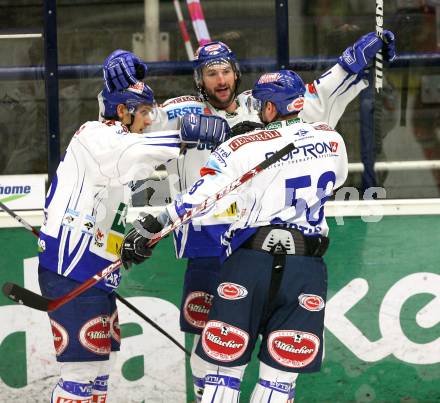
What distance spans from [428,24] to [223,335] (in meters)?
2.04

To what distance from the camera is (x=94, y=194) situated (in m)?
4.86

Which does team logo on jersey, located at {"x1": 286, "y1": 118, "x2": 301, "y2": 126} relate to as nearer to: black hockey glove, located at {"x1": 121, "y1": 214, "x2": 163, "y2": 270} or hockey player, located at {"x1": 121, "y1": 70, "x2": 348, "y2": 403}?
hockey player, located at {"x1": 121, "y1": 70, "x2": 348, "y2": 403}

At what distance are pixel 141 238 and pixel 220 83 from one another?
→ 0.92 metres

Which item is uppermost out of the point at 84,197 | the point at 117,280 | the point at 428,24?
the point at 428,24

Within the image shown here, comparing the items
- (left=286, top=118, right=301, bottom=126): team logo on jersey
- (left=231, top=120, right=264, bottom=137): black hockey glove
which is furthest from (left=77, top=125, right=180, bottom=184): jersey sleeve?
(left=286, top=118, right=301, bottom=126): team logo on jersey

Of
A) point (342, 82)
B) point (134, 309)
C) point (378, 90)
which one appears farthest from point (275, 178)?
point (378, 90)

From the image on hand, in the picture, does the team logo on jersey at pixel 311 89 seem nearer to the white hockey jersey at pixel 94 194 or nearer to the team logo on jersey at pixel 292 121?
the team logo on jersey at pixel 292 121

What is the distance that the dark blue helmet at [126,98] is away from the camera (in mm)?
4941

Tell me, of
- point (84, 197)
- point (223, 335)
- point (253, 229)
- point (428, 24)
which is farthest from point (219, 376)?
point (428, 24)

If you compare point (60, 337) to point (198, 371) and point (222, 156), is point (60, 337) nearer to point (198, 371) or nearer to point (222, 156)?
point (198, 371)

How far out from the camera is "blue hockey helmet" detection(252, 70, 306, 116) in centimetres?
476

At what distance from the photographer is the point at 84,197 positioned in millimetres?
4848

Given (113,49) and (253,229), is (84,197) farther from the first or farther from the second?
(113,49)

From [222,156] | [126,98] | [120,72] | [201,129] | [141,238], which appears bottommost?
[141,238]
